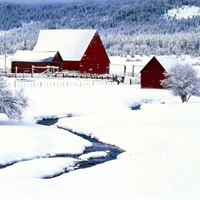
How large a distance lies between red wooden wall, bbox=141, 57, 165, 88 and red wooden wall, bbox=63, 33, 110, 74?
1453cm

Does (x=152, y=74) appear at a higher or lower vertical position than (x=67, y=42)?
lower

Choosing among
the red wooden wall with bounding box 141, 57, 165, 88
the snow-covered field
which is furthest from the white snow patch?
the red wooden wall with bounding box 141, 57, 165, 88

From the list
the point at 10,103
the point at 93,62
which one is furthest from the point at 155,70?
the point at 10,103

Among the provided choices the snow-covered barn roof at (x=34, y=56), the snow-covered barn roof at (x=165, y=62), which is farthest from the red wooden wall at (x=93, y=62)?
the snow-covered barn roof at (x=165, y=62)

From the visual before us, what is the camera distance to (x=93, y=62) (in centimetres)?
6462

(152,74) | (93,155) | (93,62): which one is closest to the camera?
(93,155)

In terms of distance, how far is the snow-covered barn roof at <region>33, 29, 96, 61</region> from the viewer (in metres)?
63.8

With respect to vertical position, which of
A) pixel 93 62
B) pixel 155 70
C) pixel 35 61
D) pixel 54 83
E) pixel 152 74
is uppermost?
pixel 35 61

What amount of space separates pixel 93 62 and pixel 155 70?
17.1 meters

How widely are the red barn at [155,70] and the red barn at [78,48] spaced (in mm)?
14638

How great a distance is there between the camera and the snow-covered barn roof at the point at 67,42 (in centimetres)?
6378

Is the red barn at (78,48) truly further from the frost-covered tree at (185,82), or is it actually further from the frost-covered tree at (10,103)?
the frost-covered tree at (10,103)

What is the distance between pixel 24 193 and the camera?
1213 centimetres

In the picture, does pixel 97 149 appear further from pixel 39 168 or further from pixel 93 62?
pixel 93 62
